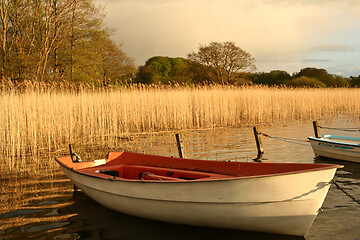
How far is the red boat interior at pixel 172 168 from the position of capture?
13.7 feet

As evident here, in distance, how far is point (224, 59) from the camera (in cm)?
3098

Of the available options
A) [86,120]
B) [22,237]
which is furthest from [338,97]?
[22,237]

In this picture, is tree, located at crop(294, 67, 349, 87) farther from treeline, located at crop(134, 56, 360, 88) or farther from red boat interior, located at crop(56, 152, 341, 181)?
red boat interior, located at crop(56, 152, 341, 181)

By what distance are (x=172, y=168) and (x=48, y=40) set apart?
14.2 meters

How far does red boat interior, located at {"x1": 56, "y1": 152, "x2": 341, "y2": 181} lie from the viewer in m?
4.17

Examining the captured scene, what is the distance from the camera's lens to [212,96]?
1257 cm

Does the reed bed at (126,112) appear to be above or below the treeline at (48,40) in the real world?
below

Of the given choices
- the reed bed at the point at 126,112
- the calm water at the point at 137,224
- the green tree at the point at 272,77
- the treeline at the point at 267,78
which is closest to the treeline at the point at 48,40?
the reed bed at the point at 126,112

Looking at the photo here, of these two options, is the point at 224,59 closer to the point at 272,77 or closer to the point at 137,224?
the point at 272,77

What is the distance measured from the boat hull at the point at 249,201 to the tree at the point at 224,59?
27380mm

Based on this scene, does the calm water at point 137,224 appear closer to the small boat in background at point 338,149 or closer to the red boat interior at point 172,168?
the small boat in background at point 338,149

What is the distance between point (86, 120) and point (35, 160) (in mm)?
2276

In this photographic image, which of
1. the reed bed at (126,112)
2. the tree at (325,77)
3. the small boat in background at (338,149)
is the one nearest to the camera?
the small boat in background at (338,149)

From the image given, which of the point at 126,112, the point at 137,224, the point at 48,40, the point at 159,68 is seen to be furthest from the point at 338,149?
the point at 159,68
